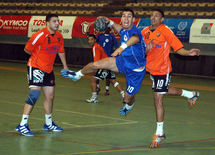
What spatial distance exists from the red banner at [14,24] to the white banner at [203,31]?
10352 millimetres

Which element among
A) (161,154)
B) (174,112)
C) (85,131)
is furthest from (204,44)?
(161,154)

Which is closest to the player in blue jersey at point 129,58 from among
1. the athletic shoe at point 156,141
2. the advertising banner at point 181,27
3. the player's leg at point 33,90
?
the player's leg at point 33,90

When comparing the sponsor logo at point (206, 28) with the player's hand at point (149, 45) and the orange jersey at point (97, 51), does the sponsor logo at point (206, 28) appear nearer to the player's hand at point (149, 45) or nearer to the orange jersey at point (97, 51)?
the orange jersey at point (97, 51)

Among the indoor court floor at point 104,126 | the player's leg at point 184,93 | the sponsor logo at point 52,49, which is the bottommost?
the indoor court floor at point 104,126

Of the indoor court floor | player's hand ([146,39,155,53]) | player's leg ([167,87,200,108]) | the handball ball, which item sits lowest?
the indoor court floor

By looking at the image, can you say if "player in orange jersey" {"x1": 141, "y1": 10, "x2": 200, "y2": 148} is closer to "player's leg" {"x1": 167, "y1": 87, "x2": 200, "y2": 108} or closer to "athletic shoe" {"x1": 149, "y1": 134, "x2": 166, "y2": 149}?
"athletic shoe" {"x1": 149, "y1": 134, "x2": 166, "y2": 149}

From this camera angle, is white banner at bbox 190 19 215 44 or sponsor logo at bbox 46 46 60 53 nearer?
sponsor logo at bbox 46 46 60 53

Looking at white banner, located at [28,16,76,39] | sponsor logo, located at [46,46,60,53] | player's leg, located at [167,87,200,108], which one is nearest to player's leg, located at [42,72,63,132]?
sponsor logo, located at [46,46,60,53]

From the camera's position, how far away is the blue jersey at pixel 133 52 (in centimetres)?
805

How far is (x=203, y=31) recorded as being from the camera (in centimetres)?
2069

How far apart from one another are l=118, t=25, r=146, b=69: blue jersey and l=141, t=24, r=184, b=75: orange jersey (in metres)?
0.26

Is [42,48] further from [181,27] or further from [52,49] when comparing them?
[181,27]

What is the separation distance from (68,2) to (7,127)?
70.5 feet

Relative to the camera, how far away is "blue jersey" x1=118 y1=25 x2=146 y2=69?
805 cm
